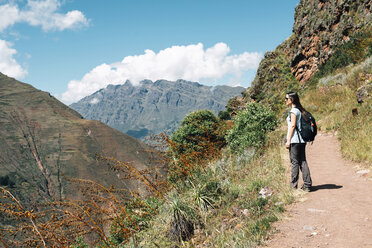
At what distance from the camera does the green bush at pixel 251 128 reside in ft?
31.7

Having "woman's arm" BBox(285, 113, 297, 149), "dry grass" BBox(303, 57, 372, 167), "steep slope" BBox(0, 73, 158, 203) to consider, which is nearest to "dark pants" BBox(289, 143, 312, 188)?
"woman's arm" BBox(285, 113, 297, 149)

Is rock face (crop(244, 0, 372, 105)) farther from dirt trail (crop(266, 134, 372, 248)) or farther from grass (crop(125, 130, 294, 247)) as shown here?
grass (crop(125, 130, 294, 247))

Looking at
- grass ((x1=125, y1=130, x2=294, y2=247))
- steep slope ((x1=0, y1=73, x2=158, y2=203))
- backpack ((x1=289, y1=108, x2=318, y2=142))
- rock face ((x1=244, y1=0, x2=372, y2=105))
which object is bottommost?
steep slope ((x1=0, y1=73, x2=158, y2=203))

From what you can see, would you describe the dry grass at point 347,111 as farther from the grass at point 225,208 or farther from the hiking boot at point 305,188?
the grass at point 225,208

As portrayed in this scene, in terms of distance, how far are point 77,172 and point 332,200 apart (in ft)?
535

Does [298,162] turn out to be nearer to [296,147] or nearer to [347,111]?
[296,147]

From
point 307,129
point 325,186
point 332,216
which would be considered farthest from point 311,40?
point 332,216

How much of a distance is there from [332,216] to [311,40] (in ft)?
82.2

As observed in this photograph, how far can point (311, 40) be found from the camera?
24516mm

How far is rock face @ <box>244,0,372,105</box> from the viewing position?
1967cm

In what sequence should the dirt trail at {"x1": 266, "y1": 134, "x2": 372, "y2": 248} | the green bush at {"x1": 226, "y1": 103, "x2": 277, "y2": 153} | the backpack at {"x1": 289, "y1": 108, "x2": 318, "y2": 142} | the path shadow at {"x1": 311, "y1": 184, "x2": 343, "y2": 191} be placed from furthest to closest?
the green bush at {"x1": 226, "y1": 103, "x2": 277, "y2": 153} < the path shadow at {"x1": 311, "y1": 184, "x2": 343, "y2": 191} < the backpack at {"x1": 289, "y1": 108, "x2": 318, "y2": 142} < the dirt trail at {"x1": 266, "y1": 134, "x2": 372, "y2": 248}

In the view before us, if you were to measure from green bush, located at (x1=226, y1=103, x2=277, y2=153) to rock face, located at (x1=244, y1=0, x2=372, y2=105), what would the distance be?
13.7 meters

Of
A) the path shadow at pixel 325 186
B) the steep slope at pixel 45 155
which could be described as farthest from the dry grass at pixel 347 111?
the steep slope at pixel 45 155

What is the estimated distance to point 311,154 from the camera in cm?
921
